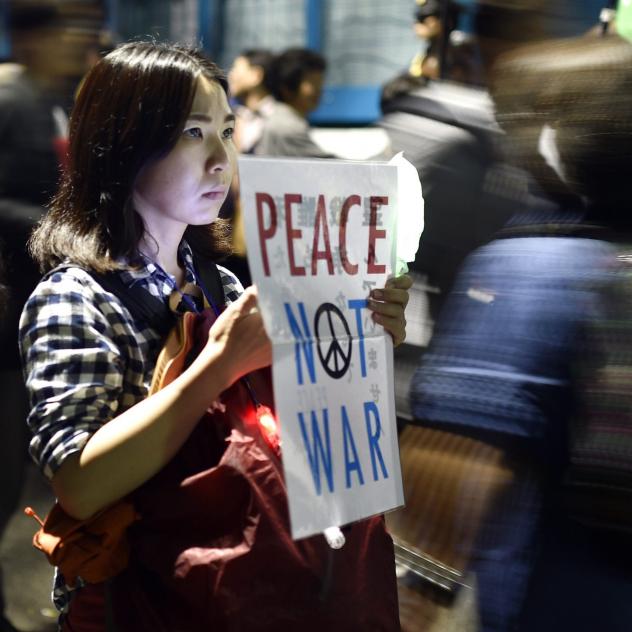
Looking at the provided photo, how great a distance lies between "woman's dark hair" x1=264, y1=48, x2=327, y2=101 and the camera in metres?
4.89

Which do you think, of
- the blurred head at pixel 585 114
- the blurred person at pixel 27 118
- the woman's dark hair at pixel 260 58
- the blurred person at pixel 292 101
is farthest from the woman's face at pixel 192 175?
the woman's dark hair at pixel 260 58

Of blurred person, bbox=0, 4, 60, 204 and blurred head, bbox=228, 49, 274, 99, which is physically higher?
blurred person, bbox=0, 4, 60, 204

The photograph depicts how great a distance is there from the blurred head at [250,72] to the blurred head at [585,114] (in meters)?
3.43

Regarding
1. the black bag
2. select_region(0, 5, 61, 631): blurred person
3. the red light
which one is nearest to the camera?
the red light

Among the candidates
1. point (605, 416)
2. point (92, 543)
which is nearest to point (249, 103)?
point (605, 416)

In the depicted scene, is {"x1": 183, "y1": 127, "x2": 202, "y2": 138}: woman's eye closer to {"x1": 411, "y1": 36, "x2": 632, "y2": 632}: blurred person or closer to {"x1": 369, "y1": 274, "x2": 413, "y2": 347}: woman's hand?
{"x1": 369, "y1": 274, "x2": 413, "y2": 347}: woman's hand

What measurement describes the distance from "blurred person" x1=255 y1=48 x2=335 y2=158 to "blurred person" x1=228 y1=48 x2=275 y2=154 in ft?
0.25

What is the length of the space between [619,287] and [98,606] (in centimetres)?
97

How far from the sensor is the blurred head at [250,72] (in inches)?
207

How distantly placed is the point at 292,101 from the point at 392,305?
357 centimetres

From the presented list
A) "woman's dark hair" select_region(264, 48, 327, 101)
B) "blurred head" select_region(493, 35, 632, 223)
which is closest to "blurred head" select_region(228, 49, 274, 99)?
"woman's dark hair" select_region(264, 48, 327, 101)

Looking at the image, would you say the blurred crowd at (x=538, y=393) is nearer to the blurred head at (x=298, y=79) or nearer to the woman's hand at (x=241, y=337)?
the woman's hand at (x=241, y=337)

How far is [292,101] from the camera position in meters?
4.90

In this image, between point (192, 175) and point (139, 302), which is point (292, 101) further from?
point (139, 302)
